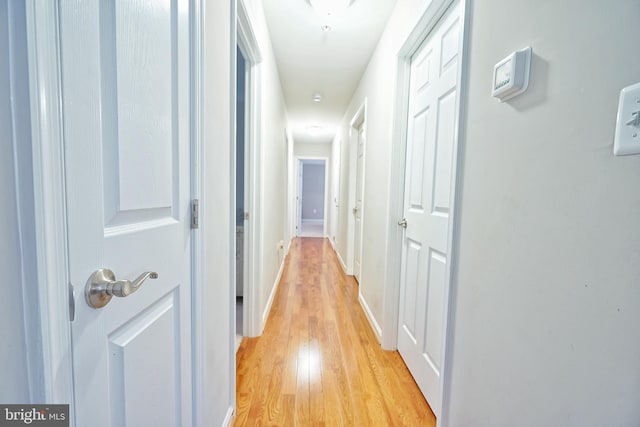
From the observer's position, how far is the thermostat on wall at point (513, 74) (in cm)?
71

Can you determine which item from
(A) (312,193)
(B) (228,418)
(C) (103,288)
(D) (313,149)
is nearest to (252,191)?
(B) (228,418)

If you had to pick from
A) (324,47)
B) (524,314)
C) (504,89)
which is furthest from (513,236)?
(324,47)

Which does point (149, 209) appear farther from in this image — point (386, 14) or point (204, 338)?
point (386, 14)

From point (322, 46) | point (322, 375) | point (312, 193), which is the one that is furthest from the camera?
point (312, 193)

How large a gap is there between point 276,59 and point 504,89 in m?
2.37

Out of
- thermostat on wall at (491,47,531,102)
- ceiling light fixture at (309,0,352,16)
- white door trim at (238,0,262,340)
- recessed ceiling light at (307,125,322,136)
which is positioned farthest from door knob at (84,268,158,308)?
recessed ceiling light at (307,125,322,136)

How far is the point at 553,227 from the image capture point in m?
0.64

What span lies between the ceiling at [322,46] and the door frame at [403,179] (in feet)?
1.71

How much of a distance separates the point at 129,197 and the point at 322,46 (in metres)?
2.34

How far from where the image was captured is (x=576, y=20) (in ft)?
1.94

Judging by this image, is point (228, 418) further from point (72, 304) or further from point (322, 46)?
point (322, 46)

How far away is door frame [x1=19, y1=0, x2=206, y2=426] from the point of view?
1.16 ft

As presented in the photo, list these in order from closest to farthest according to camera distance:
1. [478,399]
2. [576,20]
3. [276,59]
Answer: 1. [576,20]
2. [478,399]
3. [276,59]

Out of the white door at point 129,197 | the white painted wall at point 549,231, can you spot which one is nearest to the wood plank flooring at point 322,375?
the white painted wall at point 549,231
